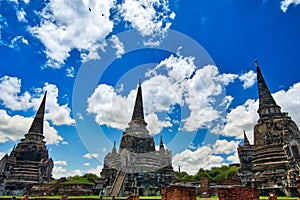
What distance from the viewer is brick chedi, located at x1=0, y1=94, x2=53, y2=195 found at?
120ft

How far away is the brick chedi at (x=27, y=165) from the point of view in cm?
3655

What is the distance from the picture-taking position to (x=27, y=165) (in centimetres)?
3903

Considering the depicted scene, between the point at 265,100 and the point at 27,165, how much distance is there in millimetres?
39500

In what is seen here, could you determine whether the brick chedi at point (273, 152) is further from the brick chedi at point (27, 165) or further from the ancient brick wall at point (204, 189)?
the brick chedi at point (27, 165)

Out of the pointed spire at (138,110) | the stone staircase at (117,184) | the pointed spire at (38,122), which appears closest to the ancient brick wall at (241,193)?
the stone staircase at (117,184)

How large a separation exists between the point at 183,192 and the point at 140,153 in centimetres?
3240

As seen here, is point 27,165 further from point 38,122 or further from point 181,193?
point 181,193

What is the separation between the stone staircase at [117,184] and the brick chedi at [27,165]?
1446 cm

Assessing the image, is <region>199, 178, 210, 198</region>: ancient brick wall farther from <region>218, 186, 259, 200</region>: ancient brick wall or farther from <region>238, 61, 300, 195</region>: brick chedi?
<region>218, 186, 259, 200</region>: ancient brick wall

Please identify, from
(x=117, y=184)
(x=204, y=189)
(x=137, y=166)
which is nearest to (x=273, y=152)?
(x=204, y=189)

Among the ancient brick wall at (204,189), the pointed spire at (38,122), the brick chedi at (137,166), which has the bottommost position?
the ancient brick wall at (204,189)

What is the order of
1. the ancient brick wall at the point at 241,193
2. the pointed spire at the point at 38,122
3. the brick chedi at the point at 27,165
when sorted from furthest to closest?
the pointed spire at the point at 38,122
the brick chedi at the point at 27,165
the ancient brick wall at the point at 241,193

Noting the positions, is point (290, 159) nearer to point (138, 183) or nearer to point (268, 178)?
point (268, 178)

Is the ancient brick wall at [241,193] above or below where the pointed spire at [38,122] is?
below
